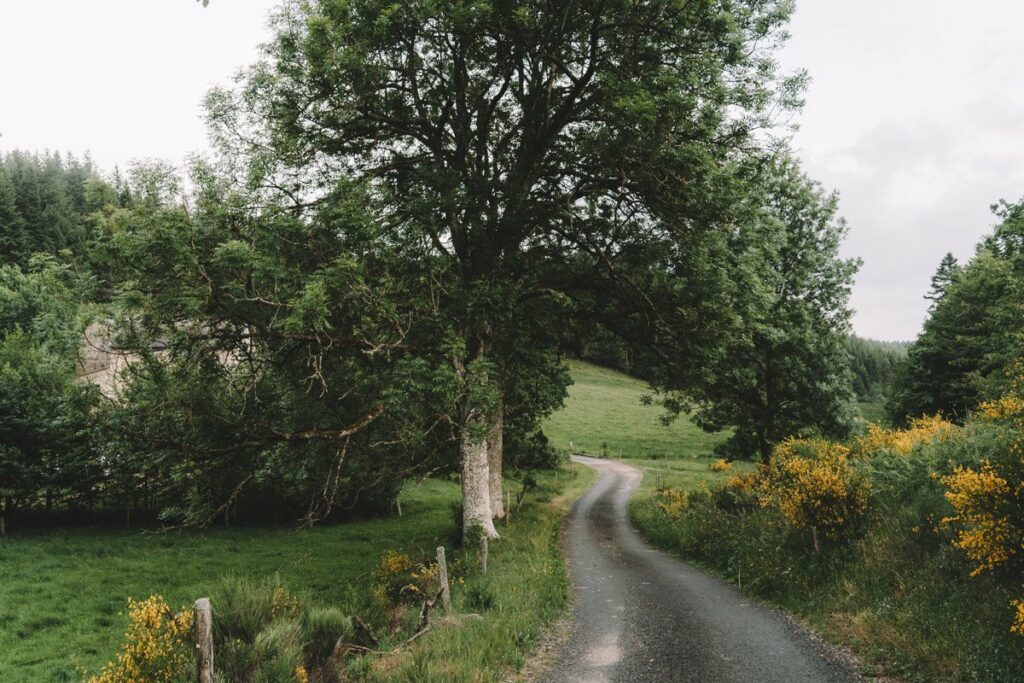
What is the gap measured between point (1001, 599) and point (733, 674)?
155 inches

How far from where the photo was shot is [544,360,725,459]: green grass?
58.8 m

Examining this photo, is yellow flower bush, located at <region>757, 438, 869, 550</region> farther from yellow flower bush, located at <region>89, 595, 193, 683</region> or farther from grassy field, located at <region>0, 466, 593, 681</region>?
yellow flower bush, located at <region>89, 595, 193, 683</region>

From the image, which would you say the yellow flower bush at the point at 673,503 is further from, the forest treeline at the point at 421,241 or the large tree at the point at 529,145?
the large tree at the point at 529,145

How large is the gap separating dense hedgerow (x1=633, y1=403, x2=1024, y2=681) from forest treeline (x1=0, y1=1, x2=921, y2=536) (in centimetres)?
472

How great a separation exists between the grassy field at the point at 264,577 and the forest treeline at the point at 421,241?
3.15 meters

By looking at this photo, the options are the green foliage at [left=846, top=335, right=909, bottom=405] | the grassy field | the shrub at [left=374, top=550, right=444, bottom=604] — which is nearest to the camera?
the grassy field

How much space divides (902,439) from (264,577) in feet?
63.0

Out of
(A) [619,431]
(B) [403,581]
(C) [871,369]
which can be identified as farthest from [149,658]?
(C) [871,369]

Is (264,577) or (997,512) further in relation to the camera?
(264,577)

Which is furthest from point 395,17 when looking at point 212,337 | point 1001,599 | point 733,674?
point 1001,599

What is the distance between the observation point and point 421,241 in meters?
14.8

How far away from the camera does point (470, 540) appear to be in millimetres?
16672

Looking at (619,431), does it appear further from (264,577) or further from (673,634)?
(673,634)

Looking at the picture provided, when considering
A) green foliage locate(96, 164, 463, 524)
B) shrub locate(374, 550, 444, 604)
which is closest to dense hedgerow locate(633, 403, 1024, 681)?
shrub locate(374, 550, 444, 604)
